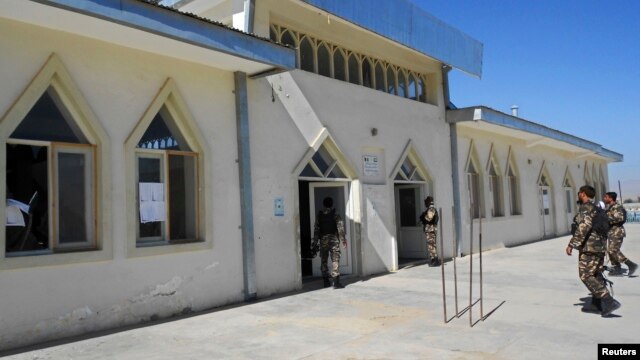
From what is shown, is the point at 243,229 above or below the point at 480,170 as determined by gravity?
below

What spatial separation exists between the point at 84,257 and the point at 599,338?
5944mm

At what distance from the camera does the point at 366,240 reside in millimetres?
11086

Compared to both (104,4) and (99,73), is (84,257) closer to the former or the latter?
(99,73)

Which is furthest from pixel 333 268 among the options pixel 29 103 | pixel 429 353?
pixel 29 103

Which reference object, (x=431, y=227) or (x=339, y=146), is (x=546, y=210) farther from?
(x=339, y=146)

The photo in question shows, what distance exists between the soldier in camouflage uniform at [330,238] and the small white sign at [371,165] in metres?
1.88

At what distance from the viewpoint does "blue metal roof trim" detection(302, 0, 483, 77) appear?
10.3m

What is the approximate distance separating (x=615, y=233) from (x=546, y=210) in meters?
11.1

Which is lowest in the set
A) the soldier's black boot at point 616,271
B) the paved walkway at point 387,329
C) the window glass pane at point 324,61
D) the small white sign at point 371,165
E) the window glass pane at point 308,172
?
the paved walkway at point 387,329

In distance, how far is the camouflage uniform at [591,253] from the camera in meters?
A: 6.79

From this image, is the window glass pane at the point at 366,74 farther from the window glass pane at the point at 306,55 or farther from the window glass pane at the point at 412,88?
the window glass pane at the point at 306,55

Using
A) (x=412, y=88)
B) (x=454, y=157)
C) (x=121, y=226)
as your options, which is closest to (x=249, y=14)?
(x=121, y=226)

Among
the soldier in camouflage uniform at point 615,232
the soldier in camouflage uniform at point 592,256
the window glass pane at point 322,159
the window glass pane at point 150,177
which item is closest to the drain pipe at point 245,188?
the window glass pane at point 150,177

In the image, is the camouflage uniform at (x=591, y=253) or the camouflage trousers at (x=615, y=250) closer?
the camouflage uniform at (x=591, y=253)
